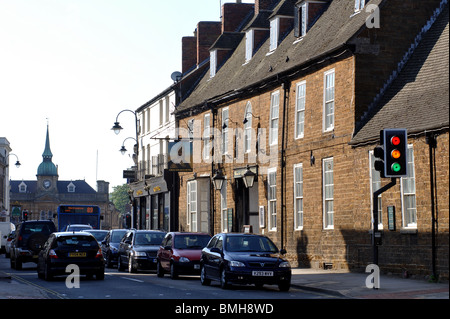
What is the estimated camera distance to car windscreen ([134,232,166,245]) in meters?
31.5

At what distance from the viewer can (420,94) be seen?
2588 cm

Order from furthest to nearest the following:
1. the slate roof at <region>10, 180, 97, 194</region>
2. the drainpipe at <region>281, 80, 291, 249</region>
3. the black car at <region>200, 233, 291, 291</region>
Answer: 1. the slate roof at <region>10, 180, 97, 194</region>
2. the drainpipe at <region>281, 80, 291, 249</region>
3. the black car at <region>200, 233, 291, 291</region>

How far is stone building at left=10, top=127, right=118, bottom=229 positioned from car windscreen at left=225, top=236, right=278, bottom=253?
463ft

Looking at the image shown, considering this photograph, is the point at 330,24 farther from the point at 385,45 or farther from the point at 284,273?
the point at 284,273

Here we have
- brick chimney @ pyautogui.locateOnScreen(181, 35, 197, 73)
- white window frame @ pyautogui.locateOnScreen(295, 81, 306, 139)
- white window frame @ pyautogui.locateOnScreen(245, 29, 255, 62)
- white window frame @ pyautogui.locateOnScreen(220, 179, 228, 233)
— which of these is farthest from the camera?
brick chimney @ pyautogui.locateOnScreen(181, 35, 197, 73)

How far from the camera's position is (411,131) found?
2417 centimetres

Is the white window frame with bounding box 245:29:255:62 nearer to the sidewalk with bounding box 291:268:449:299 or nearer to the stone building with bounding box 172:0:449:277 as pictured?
the stone building with bounding box 172:0:449:277

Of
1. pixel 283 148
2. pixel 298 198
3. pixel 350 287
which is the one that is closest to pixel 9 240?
pixel 283 148

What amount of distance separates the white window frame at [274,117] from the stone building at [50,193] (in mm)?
130572

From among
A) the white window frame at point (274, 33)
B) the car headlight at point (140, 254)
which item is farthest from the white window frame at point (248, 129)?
the car headlight at point (140, 254)

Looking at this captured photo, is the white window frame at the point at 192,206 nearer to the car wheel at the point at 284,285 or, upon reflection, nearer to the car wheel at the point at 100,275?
the car wheel at the point at 100,275

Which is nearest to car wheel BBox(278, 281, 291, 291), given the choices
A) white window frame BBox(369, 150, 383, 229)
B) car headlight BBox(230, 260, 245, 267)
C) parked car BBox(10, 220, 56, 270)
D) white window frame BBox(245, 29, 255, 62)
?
car headlight BBox(230, 260, 245, 267)
